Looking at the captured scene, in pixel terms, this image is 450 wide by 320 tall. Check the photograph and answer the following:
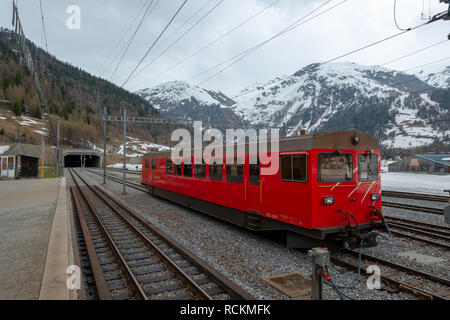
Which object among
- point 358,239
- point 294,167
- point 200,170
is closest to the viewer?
point 358,239

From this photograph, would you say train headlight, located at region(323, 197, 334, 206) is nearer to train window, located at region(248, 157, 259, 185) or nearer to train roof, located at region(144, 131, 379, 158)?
train roof, located at region(144, 131, 379, 158)

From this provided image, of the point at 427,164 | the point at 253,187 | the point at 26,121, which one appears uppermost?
the point at 26,121

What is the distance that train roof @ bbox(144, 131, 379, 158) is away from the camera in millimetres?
6844

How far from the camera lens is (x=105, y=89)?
17950 centimetres

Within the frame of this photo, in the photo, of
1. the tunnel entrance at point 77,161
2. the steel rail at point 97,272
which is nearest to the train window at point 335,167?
the steel rail at point 97,272

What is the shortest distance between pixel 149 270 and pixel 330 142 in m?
5.26

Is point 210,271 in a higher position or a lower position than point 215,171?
lower

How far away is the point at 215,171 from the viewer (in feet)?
35.0

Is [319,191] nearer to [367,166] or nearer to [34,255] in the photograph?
[367,166]

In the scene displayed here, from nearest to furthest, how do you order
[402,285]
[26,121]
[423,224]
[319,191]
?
[402,285]
[319,191]
[423,224]
[26,121]

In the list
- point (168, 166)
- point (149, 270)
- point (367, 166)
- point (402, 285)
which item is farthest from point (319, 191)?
point (168, 166)

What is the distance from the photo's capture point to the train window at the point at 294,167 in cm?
695

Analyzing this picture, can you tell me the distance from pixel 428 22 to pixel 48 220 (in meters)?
15.4
